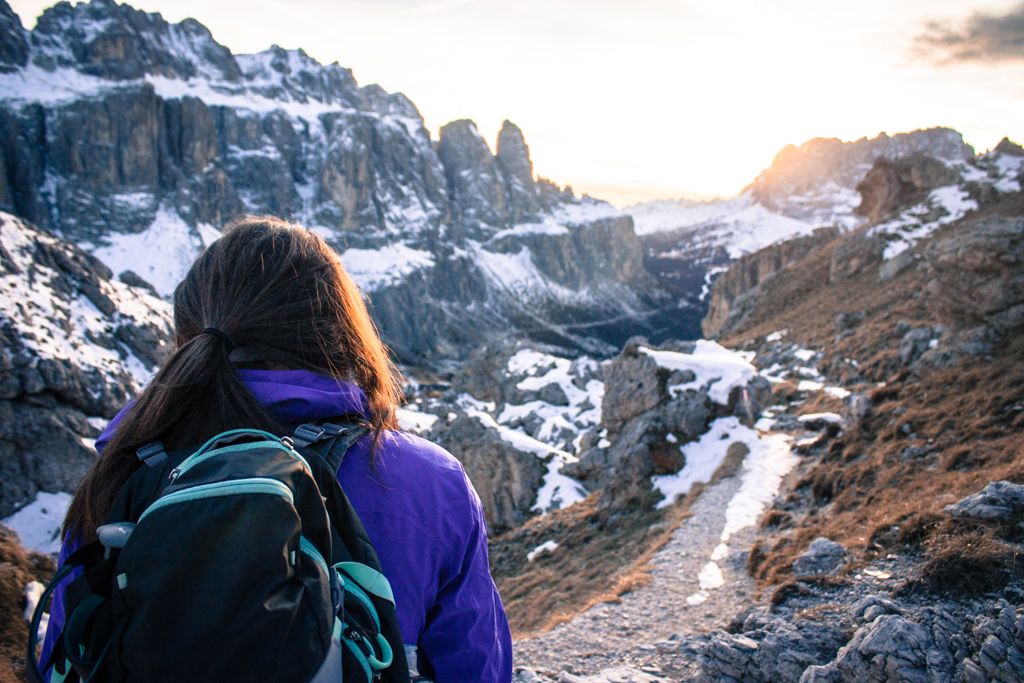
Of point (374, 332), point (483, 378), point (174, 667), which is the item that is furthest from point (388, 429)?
point (483, 378)

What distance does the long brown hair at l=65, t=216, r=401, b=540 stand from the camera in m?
2.03

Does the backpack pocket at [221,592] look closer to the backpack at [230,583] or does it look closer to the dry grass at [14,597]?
the backpack at [230,583]

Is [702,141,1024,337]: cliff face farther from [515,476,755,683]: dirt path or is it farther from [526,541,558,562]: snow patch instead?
[526,541,558,562]: snow patch

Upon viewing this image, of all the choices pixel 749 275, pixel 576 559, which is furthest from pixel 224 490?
pixel 749 275

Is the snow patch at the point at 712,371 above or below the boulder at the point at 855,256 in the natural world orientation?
below

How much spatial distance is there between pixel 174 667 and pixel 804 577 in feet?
32.0

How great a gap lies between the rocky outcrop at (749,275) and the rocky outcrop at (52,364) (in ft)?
213

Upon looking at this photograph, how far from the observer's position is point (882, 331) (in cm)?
3169

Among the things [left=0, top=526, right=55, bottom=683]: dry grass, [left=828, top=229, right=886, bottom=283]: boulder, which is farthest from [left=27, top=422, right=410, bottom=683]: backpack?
[left=828, top=229, right=886, bottom=283]: boulder

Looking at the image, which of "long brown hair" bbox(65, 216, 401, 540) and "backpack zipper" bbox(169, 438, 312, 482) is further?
"long brown hair" bbox(65, 216, 401, 540)

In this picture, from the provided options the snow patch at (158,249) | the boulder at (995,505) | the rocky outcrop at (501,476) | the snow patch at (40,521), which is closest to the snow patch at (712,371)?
the rocky outcrop at (501,476)

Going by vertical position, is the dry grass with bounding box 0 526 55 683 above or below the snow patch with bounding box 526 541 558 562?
above

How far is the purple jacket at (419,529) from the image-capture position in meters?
2.11

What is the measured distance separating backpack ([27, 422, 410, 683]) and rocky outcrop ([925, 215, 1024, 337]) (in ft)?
68.8
